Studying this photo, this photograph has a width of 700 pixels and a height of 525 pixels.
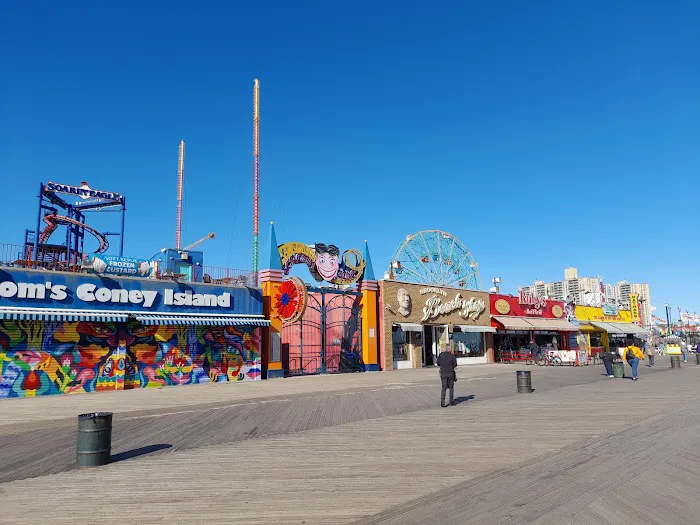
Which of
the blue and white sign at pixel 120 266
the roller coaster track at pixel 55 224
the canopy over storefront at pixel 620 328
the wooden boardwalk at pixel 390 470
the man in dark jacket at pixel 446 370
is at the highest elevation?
the roller coaster track at pixel 55 224

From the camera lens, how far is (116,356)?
2219 cm

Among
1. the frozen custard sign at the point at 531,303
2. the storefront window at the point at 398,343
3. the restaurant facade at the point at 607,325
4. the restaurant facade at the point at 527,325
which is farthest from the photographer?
the restaurant facade at the point at 607,325

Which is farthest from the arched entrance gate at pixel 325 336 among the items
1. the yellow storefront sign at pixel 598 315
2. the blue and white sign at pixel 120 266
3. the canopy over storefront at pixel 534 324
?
the yellow storefront sign at pixel 598 315

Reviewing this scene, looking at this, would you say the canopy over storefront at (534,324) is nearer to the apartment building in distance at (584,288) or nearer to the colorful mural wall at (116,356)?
the colorful mural wall at (116,356)

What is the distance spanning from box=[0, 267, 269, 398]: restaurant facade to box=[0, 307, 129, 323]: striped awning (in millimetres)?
35

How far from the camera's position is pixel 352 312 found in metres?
33.6

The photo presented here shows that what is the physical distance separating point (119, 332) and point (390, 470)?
723 inches

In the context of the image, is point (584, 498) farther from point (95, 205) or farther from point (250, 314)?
point (95, 205)

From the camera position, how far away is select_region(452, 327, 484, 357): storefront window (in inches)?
1560

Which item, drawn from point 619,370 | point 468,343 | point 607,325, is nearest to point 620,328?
point 607,325

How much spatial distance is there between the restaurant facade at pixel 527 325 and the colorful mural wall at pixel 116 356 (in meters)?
23.8

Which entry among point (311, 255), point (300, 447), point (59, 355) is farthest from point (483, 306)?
point (300, 447)

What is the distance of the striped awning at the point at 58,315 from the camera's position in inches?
761

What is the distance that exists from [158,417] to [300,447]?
18.3 ft
